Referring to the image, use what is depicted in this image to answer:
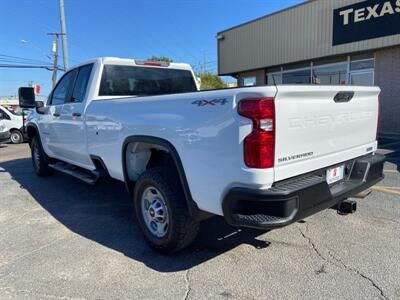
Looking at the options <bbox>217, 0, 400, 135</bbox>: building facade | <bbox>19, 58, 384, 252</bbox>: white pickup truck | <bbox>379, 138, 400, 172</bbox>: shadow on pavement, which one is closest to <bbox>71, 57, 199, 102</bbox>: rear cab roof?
<bbox>19, 58, 384, 252</bbox>: white pickup truck

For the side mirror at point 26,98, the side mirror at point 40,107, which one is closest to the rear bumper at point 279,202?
the side mirror at point 40,107

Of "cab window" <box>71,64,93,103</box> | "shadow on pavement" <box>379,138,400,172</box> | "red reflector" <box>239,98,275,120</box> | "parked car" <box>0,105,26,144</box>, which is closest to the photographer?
"red reflector" <box>239,98,275,120</box>

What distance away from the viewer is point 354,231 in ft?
13.1

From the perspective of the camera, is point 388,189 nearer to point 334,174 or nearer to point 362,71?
point 334,174

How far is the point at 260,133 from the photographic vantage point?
257 cm

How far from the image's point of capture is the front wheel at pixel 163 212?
3.31 metres

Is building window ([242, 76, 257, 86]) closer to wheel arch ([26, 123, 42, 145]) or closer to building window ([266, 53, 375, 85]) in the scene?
building window ([266, 53, 375, 85])

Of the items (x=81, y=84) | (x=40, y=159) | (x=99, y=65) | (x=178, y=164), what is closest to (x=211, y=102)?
(x=178, y=164)

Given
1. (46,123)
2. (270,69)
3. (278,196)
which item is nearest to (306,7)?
(270,69)

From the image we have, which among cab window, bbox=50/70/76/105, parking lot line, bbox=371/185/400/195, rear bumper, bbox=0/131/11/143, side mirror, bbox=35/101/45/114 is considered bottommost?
parking lot line, bbox=371/185/400/195

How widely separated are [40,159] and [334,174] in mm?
5889

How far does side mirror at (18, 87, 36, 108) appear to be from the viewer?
22.2 ft

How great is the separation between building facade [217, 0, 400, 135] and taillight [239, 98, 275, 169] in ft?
30.4

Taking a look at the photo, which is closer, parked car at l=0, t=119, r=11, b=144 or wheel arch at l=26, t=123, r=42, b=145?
wheel arch at l=26, t=123, r=42, b=145
